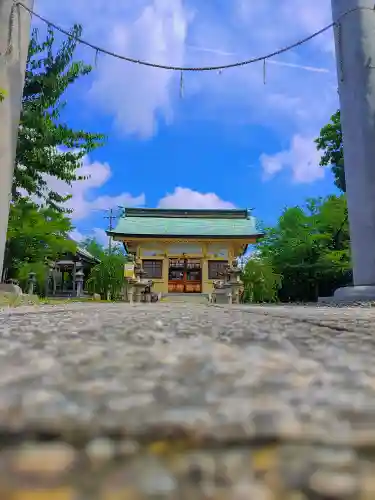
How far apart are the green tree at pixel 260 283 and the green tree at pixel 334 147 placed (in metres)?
3.90

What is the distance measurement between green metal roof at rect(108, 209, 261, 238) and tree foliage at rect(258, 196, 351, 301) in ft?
5.66

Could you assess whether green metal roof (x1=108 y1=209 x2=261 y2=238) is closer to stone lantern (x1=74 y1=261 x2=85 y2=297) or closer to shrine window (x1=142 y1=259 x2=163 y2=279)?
shrine window (x1=142 y1=259 x2=163 y2=279)

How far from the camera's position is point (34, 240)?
27.1ft

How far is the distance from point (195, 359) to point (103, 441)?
0.63 ft

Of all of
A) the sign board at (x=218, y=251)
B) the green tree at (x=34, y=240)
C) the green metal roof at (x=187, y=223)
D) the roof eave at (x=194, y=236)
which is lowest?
the green tree at (x=34, y=240)

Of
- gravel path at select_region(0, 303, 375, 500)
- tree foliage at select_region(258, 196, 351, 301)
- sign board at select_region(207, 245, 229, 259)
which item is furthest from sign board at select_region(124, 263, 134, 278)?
gravel path at select_region(0, 303, 375, 500)

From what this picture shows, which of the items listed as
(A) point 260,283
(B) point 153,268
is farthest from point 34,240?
(B) point 153,268

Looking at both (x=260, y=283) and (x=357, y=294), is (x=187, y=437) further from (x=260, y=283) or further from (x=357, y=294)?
(x=260, y=283)

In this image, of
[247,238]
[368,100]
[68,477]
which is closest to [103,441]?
[68,477]

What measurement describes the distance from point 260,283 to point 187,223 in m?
5.51

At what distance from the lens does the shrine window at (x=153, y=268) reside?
1509 centimetres

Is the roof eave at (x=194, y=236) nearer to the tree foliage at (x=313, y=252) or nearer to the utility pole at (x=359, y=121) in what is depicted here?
the tree foliage at (x=313, y=252)

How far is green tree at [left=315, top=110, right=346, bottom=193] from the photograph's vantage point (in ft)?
28.5

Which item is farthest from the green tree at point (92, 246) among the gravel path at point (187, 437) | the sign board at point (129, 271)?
the gravel path at point (187, 437)
